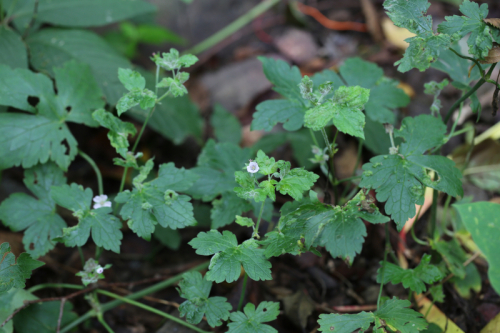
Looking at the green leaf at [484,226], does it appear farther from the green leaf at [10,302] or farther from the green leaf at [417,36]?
the green leaf at [10,302]

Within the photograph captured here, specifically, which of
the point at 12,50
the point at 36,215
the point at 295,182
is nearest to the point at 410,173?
the point at 295,182

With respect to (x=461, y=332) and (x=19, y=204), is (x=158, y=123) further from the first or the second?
(x=461, y=332)

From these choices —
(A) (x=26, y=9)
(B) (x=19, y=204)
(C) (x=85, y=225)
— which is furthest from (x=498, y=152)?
(A) (x=26, y=9)

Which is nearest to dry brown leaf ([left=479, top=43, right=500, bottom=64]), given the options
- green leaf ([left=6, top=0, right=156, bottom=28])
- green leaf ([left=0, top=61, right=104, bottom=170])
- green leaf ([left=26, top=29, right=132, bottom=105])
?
green leaf ([left=0, top=61, right=104, bottom=170])

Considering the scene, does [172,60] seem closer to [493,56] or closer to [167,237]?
[167,237]

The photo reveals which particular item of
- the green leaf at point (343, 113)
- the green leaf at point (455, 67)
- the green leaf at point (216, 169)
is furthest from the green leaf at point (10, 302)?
the green leaf at point (455, 67)

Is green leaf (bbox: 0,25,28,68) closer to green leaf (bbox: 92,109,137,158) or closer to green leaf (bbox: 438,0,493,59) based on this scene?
green leaf (bbox: 92,109,137,158)

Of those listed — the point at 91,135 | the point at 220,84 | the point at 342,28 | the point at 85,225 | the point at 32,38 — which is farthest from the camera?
the point at 342,28
